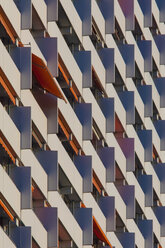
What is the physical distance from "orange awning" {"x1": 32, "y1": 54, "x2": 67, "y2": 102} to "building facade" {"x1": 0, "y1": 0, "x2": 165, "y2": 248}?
0.04 meters

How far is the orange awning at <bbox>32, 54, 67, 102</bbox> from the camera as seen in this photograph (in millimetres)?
43812

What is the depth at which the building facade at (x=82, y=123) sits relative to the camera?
43062mm

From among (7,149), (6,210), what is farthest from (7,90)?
(6,210)

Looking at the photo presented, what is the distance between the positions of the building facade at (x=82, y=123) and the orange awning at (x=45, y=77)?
4cm

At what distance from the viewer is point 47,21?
46.4 m

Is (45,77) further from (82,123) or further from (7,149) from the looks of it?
(82,123)

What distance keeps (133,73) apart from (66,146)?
9014 mm

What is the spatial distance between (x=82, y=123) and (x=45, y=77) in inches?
225

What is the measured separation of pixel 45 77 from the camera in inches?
1750

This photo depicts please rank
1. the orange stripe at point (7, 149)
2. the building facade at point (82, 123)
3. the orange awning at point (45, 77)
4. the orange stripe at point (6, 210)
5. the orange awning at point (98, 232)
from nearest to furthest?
the orange stripe at point (6, 210) < the orange stripe at point (7, 149) < the building facade at point (82, 123) < the orange awning at point (45, 77) < the orange awning at point (98, 232)

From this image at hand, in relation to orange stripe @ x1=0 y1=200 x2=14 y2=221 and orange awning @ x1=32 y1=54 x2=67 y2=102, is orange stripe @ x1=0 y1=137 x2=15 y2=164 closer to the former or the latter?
orange stripe @ x1=0 y1=200 x2=14 y2=221

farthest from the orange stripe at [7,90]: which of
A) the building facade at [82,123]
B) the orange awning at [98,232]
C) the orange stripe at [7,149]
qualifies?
the orange awning at [98,232]

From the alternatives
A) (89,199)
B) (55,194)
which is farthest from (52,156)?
(89,199)

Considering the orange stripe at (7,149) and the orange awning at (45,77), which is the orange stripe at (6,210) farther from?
the orange awning at (45,77)
